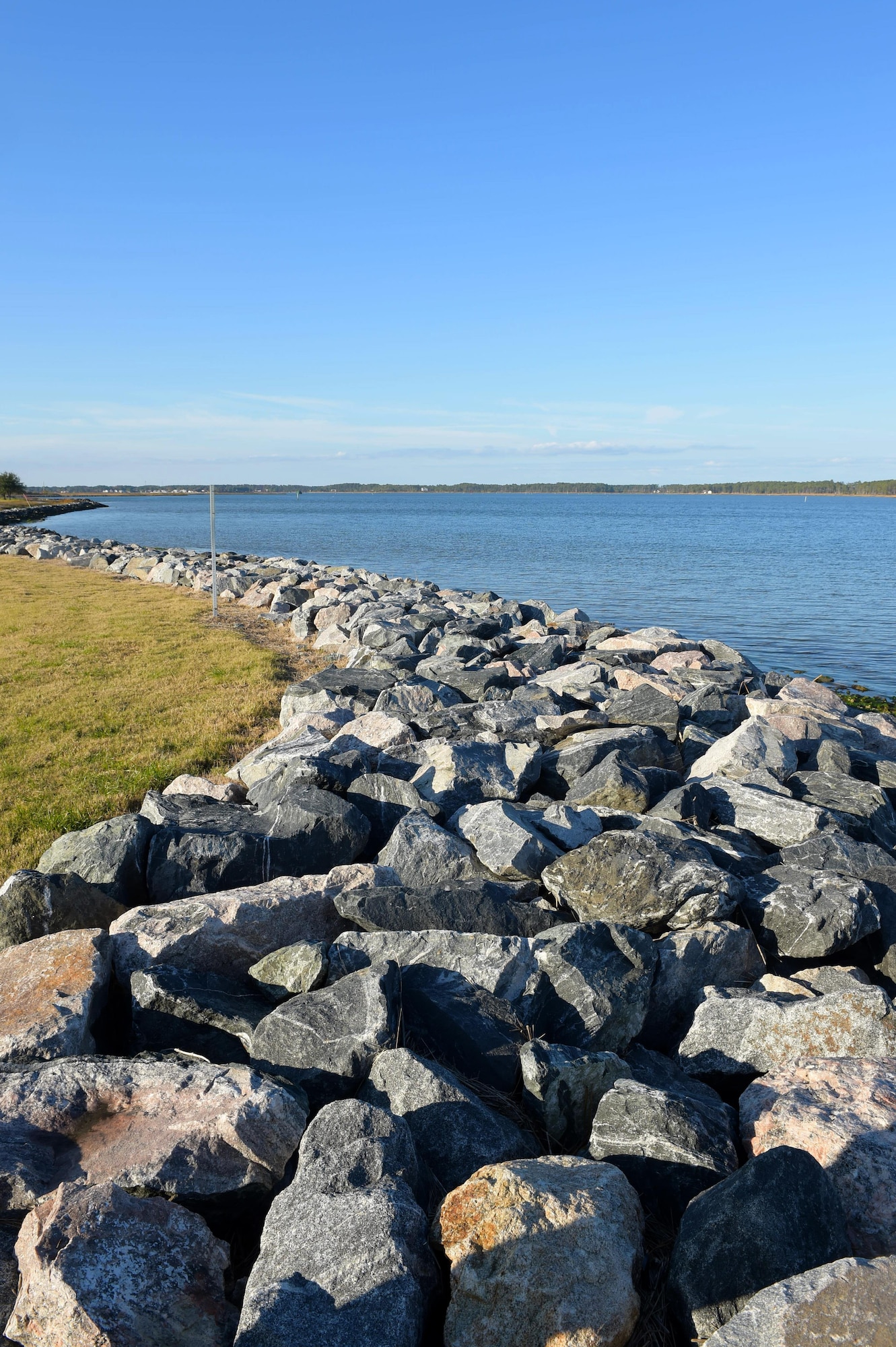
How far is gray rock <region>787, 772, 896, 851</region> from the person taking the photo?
281 inches

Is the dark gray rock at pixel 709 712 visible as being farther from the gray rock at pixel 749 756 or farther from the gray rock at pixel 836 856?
the gray rock at pixel 836 856

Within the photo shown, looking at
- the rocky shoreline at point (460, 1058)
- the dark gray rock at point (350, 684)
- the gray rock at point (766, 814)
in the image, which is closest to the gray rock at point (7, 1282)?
the rocky shoreline at point (460, 1058)

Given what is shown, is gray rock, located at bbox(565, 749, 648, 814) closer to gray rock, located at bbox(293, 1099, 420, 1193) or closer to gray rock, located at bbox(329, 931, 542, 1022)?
gray rock, located at bbox(329, 931, 542, 1022)

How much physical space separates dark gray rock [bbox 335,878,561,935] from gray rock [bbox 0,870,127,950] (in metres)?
1.55

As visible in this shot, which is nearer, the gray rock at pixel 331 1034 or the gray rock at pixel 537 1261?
the gray rock at pixel 537 1261

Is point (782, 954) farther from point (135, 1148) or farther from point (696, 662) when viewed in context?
point (696, 662)

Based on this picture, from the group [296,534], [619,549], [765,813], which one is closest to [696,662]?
[765,813]

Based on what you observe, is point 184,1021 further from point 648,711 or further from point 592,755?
point 648,711

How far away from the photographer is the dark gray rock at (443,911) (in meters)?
4.88

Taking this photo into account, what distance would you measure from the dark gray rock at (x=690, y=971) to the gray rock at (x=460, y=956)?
0.74 metres

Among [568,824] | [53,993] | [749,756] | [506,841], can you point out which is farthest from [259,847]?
[749,756]

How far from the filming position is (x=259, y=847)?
19.1 ft

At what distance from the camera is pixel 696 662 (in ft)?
45.5

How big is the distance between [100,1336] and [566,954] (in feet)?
8.65
